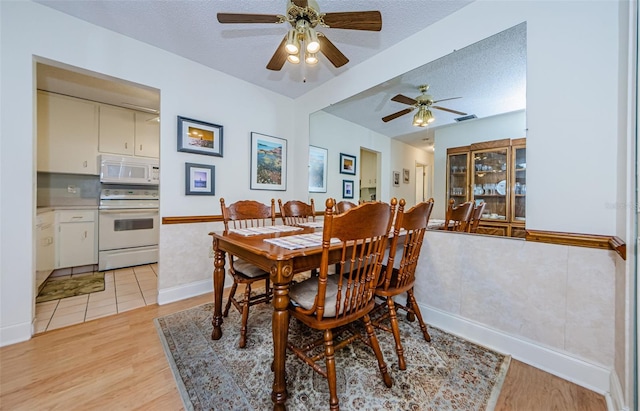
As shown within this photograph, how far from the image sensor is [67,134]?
10.1ft

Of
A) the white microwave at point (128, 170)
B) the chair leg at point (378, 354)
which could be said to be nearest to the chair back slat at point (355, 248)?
the chair leg at point (378, 354)

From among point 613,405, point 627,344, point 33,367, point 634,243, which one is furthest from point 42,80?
point 613,405

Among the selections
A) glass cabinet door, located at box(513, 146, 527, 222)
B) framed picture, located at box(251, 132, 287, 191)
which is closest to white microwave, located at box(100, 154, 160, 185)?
framed picture, located at box(251, 132, 287, 191)

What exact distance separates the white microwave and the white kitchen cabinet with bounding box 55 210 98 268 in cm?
53

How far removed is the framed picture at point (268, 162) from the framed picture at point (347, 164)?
2.72 ft

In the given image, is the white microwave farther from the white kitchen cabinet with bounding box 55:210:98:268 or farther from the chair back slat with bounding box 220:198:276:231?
the chair back slat with bounding box 220:198:276:231

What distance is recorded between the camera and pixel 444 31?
1849mm

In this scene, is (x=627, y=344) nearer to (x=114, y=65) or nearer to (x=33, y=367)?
(x=33, y=367)

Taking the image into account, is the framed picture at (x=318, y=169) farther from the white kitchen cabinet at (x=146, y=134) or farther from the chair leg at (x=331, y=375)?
the white kitchen cabinet at (x=146, y=134)

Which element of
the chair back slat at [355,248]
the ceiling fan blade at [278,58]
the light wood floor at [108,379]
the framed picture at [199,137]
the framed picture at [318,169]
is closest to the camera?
the chair back slat at [355,248]

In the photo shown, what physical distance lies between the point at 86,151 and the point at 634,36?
5013mm

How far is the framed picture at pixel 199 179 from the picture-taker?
245 centimetres

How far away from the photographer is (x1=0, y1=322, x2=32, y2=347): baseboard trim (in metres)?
1.61

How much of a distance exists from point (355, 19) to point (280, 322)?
1.82 metres
